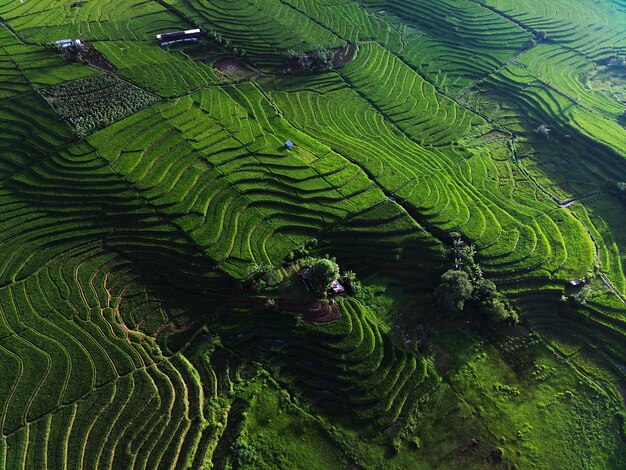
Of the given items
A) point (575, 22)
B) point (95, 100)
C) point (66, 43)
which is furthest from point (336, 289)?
point (575, 22)

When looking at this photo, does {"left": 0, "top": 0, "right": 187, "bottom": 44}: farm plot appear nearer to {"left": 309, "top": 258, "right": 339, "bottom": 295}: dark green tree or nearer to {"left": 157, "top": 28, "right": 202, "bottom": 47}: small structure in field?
{"left": 157, "top": 28, "right": 202, "bottom": 47}: small structure in field

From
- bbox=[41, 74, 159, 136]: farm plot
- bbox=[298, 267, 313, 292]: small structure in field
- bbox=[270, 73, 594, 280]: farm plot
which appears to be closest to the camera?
bbox=[298, 267, 313, 292]: small structure in field

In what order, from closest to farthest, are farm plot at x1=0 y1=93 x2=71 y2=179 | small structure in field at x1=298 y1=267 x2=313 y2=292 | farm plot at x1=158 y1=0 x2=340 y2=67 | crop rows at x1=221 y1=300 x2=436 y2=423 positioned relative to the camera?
crop rows at x1=221 y1=300 x2=436 y2=423, small structure in field at x1=298 y1=267 x2=313 y2=292, farm plot at x1=0 y1=93 x2=71 y2=179, farm plot at x1=158 y1=0 x2=340 y2=67

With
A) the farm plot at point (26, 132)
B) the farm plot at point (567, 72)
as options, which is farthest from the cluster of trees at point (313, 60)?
the farm plot at point (567, 72)

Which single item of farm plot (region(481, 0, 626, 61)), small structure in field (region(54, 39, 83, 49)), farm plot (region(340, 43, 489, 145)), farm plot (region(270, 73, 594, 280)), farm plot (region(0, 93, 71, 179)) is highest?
farm plot (region(481, 0, 626, 61))

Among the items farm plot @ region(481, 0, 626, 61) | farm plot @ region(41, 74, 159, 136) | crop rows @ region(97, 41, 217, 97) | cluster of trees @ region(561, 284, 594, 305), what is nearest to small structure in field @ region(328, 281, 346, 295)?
cluster of trees @ region(561, 284, 594, 305)

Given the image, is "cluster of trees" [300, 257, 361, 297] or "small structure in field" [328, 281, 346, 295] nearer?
"cluster of trees" [300, 257, 361, 297]

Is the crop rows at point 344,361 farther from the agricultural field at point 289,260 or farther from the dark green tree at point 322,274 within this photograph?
the dark green tree at point 322,274

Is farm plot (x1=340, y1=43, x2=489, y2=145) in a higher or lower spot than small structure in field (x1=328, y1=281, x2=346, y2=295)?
higher
